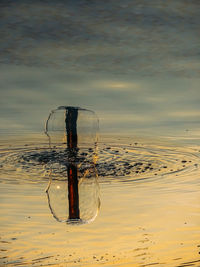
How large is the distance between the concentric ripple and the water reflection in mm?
90

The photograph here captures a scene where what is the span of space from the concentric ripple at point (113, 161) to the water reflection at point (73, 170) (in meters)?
0.09

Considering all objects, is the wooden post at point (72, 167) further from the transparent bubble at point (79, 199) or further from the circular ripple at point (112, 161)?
the circular ripple at point (112, 161)

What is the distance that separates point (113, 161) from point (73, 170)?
1.00 meters

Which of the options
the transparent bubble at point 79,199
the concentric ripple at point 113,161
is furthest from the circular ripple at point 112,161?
the transparent bubble at point 79,199

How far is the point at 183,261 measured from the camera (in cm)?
633

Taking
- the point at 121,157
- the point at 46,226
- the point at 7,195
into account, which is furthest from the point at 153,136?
the point at 46,226

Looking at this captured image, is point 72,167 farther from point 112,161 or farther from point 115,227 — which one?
point 115,227

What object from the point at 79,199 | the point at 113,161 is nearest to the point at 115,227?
the point at 79,199

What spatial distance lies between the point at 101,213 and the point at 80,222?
16.5 inches

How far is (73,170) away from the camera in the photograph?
33.4 feet

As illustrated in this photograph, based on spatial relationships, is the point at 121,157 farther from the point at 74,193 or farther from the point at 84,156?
the point at 74,193

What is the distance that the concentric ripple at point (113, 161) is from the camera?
32.4 ft

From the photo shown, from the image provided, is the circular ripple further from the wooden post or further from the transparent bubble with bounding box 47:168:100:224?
the transparent bubble with bounding box 47:168:100:224

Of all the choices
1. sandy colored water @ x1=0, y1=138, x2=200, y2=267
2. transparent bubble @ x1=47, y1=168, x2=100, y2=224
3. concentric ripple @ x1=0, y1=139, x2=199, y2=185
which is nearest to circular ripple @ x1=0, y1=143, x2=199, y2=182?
concentric ripple @ x1=0, y1=139, x2=199, y2=185
